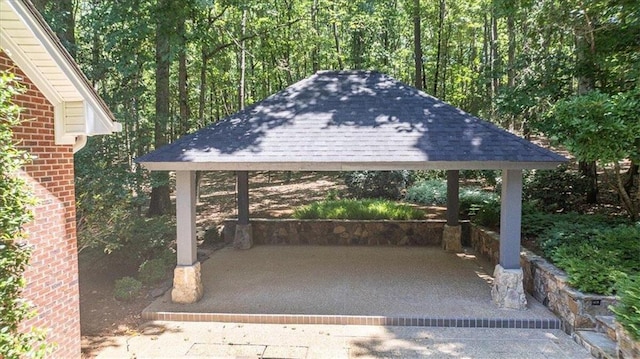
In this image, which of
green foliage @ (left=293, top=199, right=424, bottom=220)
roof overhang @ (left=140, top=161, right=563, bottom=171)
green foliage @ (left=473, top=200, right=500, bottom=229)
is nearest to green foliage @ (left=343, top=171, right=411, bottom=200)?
green foliage @ (left=293, top=199, right=424, bottom=220)

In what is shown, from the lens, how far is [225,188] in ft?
65.4

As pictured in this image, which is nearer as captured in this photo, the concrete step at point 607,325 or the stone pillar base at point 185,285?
the concrete step at point 607,325

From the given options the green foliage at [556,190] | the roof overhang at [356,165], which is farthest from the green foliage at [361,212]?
the roof overhang at [356,165]

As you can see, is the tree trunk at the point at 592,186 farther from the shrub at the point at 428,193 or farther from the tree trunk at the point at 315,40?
the tree trunk at the point at 315,40

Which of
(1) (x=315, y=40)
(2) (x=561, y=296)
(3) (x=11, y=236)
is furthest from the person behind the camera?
(1) (x=315, y=40)

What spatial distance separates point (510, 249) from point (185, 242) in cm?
519

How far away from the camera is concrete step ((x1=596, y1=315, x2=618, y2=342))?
515 centimetres

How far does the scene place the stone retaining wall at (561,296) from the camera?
554cm

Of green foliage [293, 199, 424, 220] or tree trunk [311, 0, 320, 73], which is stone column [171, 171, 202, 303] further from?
tree trunk [311, 0, 320, 73]

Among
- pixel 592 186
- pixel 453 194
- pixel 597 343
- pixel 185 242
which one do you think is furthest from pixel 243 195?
pixel 592 186

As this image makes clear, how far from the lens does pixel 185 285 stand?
21.9 ft

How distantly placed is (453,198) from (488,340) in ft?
15.6

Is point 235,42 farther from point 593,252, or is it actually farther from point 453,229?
point 593,252

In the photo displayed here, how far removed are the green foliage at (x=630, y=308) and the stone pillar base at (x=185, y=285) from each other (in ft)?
18.9
